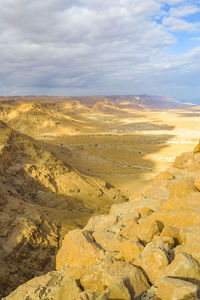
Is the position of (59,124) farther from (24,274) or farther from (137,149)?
(24,274)

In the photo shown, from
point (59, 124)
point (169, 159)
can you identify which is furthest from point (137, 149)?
point (59, 124)

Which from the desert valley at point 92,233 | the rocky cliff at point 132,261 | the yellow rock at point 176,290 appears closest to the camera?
the yellow rock at point 176,290

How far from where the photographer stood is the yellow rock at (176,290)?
2152 mm

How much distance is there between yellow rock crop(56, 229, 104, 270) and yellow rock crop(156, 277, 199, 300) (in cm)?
156

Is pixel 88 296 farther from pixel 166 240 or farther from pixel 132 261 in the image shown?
pixel 166 240

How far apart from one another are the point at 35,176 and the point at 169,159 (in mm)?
13802

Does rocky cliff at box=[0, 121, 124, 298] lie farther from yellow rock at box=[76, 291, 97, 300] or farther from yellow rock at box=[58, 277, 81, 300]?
yellow rock at box=[76, 291, 97, 300]

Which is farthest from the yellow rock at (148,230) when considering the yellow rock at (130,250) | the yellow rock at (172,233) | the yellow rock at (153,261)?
the yellow rock at (153,261)

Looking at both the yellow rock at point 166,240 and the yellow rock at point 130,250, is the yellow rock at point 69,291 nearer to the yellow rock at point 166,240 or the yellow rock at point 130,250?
the yellow rock at point 130,250

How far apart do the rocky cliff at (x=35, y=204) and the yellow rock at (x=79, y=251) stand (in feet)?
4.79

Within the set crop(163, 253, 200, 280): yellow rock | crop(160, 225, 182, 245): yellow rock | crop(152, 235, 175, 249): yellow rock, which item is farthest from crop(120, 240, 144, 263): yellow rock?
crop(163, 253, 200, 280): yellow rock

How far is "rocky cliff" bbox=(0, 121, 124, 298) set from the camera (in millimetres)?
5139

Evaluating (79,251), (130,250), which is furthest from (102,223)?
(130,250)

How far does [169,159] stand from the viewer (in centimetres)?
2008
